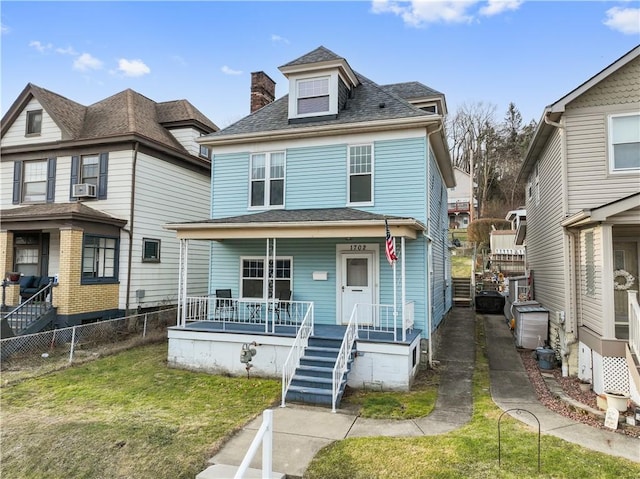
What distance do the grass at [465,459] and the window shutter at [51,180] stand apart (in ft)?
47.3

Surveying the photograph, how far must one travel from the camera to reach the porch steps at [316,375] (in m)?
7.42

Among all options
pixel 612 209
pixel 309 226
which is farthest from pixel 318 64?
pixel 612 209

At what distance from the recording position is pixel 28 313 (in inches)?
474

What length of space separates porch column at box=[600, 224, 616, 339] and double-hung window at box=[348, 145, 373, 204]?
5357 mm

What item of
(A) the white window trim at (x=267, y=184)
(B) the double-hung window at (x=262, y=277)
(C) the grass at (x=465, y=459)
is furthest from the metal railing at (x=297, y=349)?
(A) the white window trim at (x=267, y=184)

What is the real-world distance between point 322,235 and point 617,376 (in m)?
6.46

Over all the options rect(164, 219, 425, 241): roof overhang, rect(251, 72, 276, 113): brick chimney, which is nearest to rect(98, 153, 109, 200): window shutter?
rect(164, 219, 425, 241): roof overhang

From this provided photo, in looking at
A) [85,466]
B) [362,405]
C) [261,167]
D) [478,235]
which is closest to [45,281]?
[261,167]

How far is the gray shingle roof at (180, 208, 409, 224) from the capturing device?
31.2 ft

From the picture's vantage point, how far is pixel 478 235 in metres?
31.9

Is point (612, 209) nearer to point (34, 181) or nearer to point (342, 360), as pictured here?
point (342, 360)

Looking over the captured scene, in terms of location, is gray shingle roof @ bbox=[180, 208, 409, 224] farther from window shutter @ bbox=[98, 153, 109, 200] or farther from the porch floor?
window shutter @ bbox=[98, 153, 109, 200]

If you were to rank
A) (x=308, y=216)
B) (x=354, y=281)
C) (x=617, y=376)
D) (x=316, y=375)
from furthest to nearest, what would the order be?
(x=354, y=281) < (x=308, y=216) < (x=316, y=375) < (x=617, y=376)

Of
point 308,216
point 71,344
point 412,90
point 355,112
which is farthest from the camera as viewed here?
point 412,90
